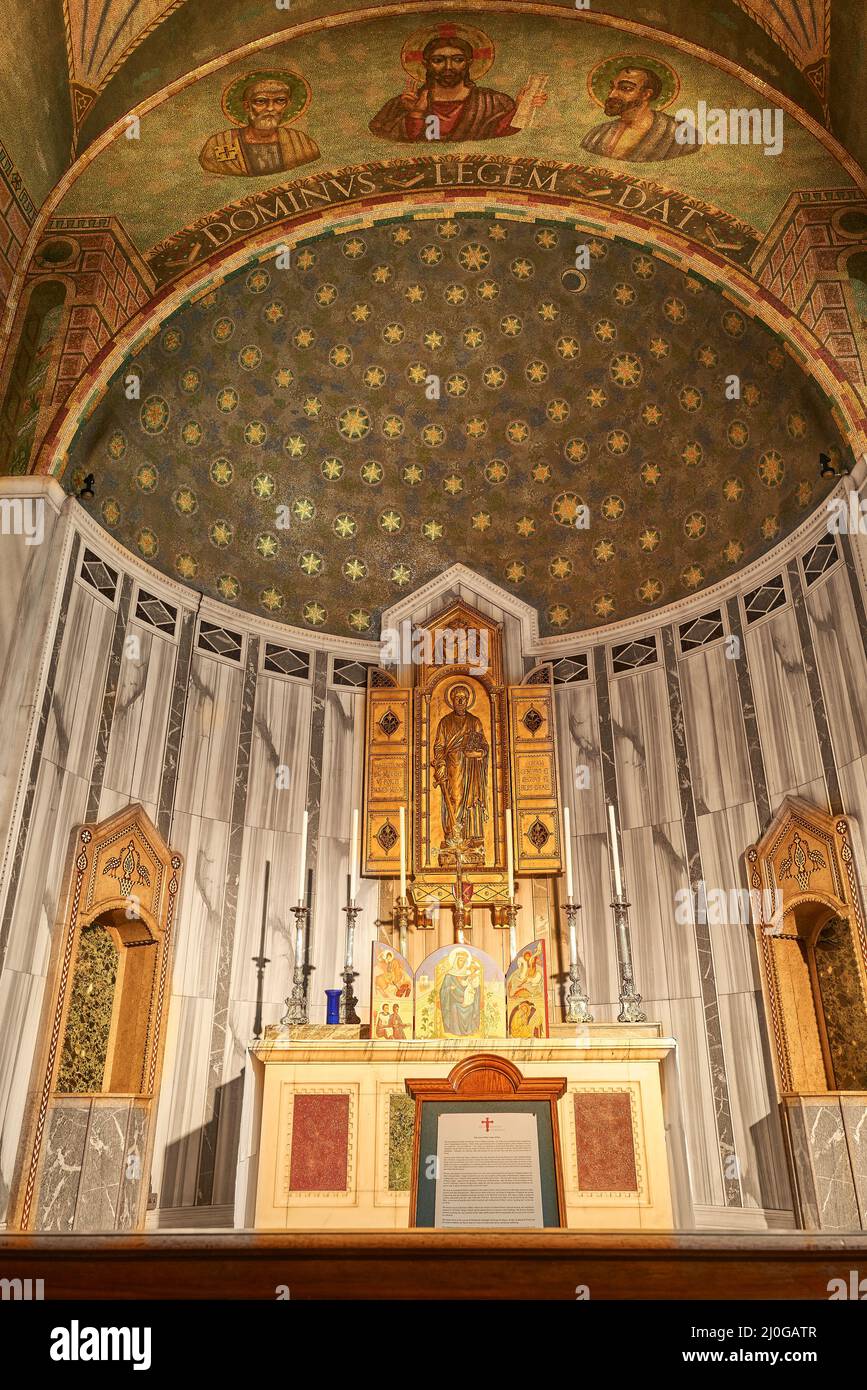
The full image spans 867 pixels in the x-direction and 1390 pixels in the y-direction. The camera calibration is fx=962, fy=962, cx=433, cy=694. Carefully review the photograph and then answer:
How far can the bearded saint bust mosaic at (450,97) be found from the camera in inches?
384

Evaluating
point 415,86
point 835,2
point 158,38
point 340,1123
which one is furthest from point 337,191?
point 340,1123

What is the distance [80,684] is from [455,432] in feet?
18.9

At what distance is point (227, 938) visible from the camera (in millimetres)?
10375

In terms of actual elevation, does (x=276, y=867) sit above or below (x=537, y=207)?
below

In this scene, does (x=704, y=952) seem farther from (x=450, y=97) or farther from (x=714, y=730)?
(x=450, y=97)

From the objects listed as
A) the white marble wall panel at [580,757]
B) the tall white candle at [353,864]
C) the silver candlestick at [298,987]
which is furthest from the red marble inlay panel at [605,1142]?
the white marble wall panel at [580,757]

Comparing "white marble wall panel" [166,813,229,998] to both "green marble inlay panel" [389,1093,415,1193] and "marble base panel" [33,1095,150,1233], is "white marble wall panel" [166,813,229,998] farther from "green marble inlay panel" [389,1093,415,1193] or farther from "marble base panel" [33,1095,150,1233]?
"green marble inlay panel" [389,1093,415,1193]

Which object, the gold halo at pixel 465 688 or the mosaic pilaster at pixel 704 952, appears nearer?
the mosaic pilaster at pixel 704 952

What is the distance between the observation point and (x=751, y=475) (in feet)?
36.4

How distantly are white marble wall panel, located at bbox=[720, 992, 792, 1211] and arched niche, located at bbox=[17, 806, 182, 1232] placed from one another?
219 inches

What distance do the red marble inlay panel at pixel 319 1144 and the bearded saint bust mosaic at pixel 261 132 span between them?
916 centimetres

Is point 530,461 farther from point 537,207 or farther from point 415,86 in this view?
point 415,86

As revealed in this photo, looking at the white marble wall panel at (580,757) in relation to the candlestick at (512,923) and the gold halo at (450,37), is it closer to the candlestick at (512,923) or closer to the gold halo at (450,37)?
the candlestick at (512,923)

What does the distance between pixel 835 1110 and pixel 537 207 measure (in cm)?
958
